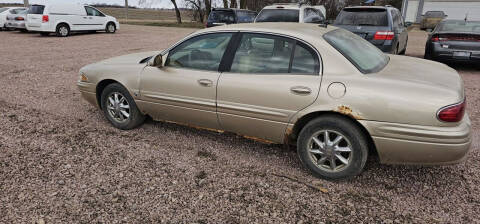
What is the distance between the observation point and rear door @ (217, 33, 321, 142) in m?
3.29

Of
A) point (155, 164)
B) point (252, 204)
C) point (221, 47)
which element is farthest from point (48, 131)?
point (252, 204)

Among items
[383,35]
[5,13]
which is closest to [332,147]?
[383,35]

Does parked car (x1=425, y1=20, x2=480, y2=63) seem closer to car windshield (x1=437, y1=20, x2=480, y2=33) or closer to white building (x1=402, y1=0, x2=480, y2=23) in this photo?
car windshield (x1=437, y1=20, x2=480, y2=33)

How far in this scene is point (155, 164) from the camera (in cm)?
371

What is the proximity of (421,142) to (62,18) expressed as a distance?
57.8 feet

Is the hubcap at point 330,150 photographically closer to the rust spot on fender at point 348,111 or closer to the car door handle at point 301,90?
the rust spot on fender at point 348,111

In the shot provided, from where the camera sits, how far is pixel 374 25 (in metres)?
8.02

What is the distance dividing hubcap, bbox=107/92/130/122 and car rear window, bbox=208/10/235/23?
10.9 m

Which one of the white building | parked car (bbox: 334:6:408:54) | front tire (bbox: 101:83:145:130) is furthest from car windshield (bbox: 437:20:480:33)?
the white building

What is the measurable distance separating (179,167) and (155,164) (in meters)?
0.28

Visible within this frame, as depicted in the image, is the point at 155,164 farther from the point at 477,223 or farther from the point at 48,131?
the point at 477,223

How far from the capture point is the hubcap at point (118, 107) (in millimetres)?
4574

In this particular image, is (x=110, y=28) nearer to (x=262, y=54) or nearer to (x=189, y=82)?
(x=189, y=82)

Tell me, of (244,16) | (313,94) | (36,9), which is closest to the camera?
(313,94)
